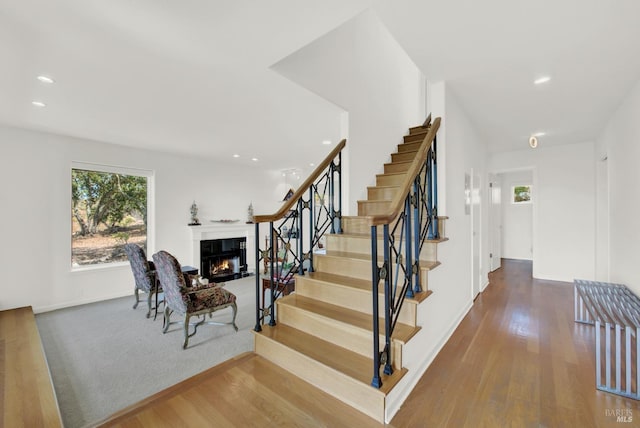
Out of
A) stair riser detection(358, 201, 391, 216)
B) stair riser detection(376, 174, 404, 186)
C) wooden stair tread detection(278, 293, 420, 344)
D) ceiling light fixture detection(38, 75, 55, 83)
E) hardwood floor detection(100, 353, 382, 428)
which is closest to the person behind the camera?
hardwood floor detection(100, 353, 382, 428)

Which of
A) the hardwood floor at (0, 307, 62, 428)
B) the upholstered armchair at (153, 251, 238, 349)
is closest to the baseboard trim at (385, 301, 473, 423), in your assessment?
the hardwood floor at (0, 307, 62, 428)

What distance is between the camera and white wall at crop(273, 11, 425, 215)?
8.96 feet

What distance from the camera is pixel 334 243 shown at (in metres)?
3.07

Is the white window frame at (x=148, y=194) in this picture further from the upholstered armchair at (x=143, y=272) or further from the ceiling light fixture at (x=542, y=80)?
the ceiling light fixture at (x=542, y=80)

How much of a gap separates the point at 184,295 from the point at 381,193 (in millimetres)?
2621

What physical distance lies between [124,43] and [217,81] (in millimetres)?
767

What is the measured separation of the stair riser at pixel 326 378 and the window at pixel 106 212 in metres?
4.21

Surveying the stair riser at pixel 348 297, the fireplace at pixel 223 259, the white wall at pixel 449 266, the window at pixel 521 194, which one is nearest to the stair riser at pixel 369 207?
the white wall at pixel 449 266

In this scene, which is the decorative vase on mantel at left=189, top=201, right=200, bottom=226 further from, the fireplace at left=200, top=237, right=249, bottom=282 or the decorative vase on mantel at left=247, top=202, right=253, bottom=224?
the decorative vase on mantel at left=247, top=202, right=253, bottom=224

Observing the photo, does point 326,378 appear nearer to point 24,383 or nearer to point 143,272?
point 24,383

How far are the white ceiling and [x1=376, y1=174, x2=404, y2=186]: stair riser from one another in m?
1.02

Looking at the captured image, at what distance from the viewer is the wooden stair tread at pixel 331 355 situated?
1691 millimetres

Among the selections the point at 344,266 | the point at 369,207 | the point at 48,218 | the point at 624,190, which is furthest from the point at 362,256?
the point at 48,218

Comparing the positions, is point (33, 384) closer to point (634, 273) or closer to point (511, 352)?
point (511, 352)
